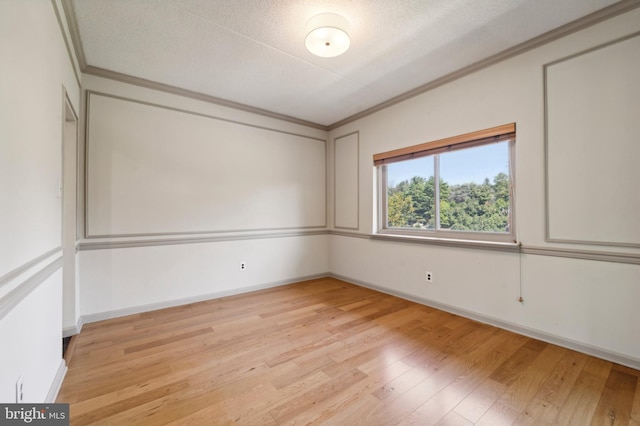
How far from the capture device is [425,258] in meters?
3.20

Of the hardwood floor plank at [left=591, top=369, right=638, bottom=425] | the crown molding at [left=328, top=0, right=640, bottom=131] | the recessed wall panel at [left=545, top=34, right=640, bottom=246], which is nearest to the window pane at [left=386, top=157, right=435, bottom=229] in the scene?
the crown molding at [left=328, top=0, right=640, bottom=131]

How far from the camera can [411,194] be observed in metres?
3.54

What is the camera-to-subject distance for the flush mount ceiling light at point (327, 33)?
2.01 meters

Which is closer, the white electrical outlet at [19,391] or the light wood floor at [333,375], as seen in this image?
the white electrical outlet at [19,391]

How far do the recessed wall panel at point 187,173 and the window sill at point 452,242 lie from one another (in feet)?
4.55

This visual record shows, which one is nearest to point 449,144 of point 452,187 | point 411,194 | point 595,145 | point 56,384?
point 452,187

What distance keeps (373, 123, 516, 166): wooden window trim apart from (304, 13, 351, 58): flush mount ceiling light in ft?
5.10

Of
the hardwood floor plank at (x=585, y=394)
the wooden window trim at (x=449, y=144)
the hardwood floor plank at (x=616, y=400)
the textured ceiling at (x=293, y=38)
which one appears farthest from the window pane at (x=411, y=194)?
the hardwood floor plank at (x=616, y=400)

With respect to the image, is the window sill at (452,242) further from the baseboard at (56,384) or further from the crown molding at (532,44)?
the baseboard at (56,384)

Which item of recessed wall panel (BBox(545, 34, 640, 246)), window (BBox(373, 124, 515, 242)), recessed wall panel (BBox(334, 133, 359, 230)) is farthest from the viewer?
recessed wall panel (BBox(334, 133, 359, 230))

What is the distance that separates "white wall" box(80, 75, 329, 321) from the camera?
9.19 ft

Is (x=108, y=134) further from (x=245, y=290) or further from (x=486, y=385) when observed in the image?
(x=486, y=385)

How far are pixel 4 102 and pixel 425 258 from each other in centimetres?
346

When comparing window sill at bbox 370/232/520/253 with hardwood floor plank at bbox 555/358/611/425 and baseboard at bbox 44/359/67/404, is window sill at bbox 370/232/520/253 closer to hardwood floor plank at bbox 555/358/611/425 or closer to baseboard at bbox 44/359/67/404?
hardwood floor plank at bbox 555/358/611/425
